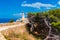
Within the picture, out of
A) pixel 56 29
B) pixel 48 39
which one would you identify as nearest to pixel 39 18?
pixel 56 29

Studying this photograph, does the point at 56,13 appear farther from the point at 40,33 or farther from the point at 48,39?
the point at 48,39

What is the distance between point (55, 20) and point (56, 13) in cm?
267

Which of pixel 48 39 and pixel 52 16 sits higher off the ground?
pixel 52 16

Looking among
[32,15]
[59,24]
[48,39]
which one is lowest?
[48,39]

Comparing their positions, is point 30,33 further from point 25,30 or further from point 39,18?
point 39,18

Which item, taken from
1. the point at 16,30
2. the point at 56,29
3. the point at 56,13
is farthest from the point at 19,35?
the point at 56,13

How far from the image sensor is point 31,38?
22.4 meters

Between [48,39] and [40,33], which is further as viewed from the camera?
[40,33]

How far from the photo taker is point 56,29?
2297 cm

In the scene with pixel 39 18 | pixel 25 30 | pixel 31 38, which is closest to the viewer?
pixel 31 38

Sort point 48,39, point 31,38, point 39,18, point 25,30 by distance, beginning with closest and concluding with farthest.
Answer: point 48,39 → point 31,38 → point 25,30 → point 39,18

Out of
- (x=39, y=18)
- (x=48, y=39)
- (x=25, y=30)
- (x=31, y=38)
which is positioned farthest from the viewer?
(x=39, y=18)

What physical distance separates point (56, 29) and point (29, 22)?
4509 mm

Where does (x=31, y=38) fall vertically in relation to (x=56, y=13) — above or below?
below
